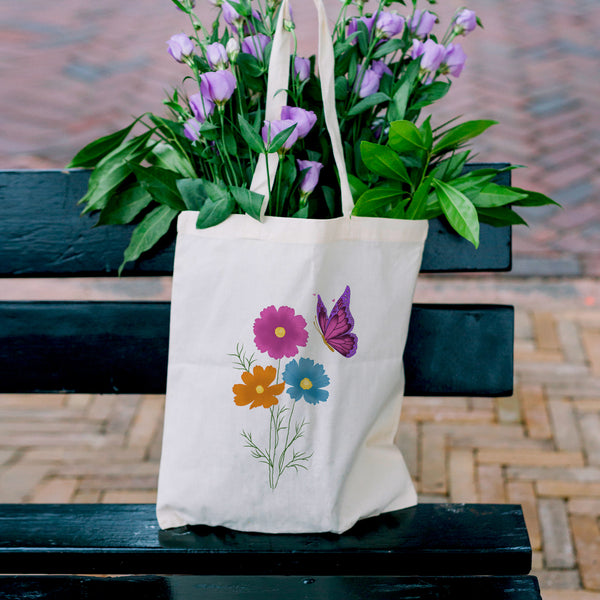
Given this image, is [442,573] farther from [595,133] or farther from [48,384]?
[595,133]

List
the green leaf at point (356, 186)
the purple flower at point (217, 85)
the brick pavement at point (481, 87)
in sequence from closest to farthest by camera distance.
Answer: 1. the purple flower at point (217, 85)
2. the green leaf at point (356, 186)
3. the brick pavement at point (481, 87)

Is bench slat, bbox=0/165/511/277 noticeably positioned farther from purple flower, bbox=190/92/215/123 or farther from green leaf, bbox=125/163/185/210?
purple flower, bbox=190/92/215/123

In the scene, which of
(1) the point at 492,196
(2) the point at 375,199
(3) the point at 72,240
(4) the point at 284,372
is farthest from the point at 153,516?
(1) the point at 492,196

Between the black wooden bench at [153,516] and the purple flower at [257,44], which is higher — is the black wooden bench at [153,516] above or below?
below

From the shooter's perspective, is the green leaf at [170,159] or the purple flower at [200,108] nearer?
the purple flower at [200,108]

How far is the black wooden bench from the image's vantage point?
940mm

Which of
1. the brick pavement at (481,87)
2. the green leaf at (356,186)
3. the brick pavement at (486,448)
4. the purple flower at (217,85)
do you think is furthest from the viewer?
the brick pavement at (481,87)

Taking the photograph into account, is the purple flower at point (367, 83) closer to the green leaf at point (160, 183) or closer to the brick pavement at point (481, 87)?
the green leaf at point (160, 183)

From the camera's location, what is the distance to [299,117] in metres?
0.90

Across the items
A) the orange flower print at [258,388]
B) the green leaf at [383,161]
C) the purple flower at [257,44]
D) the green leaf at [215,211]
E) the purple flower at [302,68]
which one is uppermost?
the purple flower at [257,44]

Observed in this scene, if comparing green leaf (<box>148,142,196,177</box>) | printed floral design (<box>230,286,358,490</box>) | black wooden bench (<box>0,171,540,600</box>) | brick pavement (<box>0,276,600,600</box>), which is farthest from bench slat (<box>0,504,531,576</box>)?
brick pavement (<box>0,276,600,600</box>)

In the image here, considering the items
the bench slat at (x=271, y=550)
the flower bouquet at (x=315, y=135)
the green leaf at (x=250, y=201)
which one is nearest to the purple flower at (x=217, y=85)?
the flower bouquet at (x=315, y=135)

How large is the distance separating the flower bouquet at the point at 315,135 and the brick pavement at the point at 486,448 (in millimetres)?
Answer: 1030

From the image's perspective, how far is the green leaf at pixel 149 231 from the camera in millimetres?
1062
